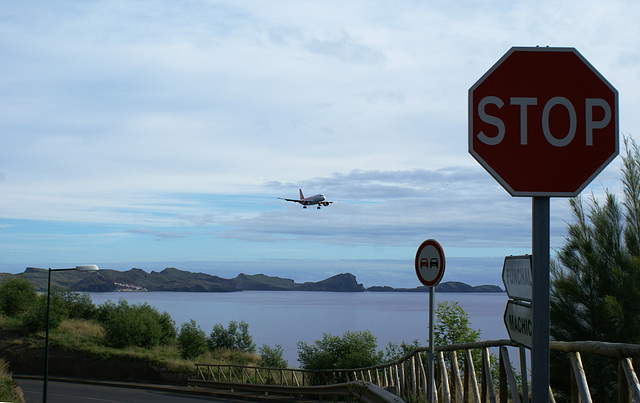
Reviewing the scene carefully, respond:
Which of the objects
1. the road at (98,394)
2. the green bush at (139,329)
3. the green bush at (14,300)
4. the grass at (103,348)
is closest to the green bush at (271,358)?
the grass at (103,348)

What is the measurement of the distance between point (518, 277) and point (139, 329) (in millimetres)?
47678

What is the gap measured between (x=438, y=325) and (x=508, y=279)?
20060mm

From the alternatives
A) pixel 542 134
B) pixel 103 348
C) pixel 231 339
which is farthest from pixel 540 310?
pixel 231 339

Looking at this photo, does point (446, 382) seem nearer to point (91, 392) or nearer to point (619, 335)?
point (619, 335)

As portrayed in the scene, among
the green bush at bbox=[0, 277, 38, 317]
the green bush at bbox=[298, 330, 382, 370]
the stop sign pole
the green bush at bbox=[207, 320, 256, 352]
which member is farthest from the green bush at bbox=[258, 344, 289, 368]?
the stop sign pole

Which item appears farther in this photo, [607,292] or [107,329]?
[107,329]

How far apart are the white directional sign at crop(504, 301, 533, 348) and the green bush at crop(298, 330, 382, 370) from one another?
35.3 m

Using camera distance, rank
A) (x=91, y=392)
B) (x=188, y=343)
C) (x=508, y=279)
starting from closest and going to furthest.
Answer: (x=508, y=279)
(x=91, y=392)
(x=188, y=343)

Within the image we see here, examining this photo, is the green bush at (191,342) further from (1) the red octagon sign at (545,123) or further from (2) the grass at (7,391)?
(1) the red octagon sign at (545,123)

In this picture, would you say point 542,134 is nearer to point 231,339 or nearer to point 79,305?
point 231,339

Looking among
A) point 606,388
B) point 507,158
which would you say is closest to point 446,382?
point 606,388

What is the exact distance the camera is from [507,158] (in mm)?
3084

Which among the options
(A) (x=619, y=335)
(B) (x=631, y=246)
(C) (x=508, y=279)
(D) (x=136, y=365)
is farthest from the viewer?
(D) (x=136, y=365)

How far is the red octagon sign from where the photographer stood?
10.0 feet
